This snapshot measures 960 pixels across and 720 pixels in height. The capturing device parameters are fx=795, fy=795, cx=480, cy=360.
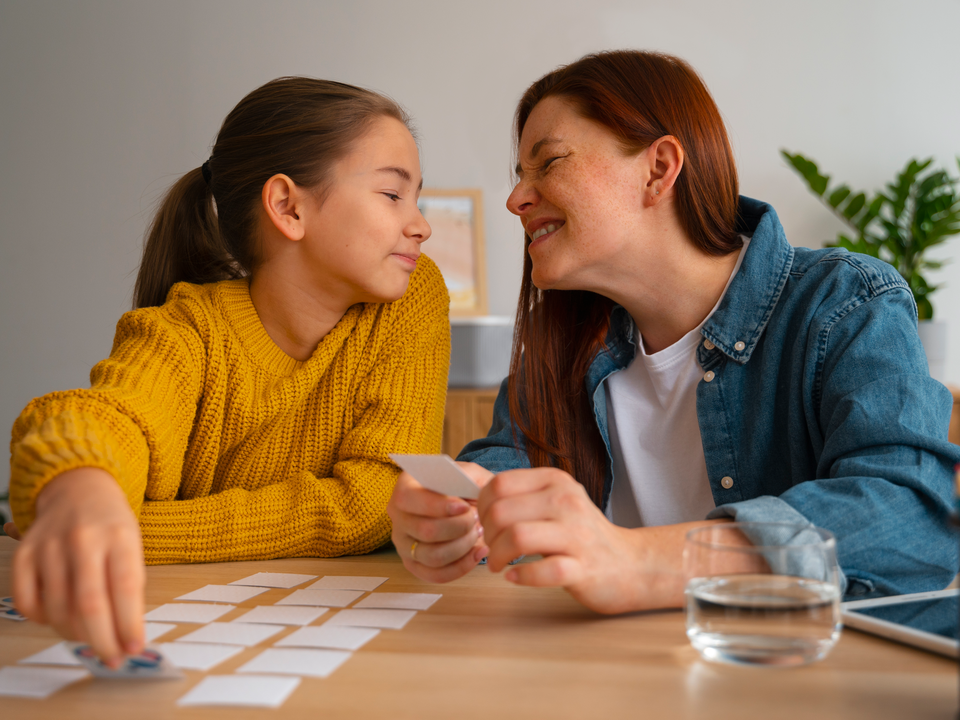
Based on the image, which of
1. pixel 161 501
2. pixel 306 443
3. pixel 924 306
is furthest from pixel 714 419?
pixel 924 306

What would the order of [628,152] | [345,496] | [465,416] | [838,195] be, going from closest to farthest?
[345,496] → [628,152] → [465,416] → [838,195]

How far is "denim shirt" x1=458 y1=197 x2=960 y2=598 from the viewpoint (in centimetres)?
73

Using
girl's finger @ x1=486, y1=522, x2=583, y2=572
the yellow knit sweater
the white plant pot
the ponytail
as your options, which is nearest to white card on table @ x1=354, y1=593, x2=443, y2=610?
girl's finger @ x1=486, y1=522, x2=583, y2=572

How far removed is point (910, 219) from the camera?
2.98 meters

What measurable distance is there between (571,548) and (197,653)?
298 millimetres

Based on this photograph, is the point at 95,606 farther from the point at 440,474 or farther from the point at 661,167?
the point at 661,167

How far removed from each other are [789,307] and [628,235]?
0.26 m

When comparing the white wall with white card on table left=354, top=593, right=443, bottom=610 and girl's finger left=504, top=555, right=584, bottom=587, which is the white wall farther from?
girl's finger left=504, top=555, right=584, bottom=587

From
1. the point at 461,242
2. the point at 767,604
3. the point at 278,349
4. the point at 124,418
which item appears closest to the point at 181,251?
the point at 278,349

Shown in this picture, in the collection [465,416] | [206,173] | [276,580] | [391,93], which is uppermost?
[391,93]

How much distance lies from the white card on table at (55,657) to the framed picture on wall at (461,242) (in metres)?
2.78

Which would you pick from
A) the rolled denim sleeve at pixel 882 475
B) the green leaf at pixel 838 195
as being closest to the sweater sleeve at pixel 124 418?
the rolled denim sleeve at pixel 882 475

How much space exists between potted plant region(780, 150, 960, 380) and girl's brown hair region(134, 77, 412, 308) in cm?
207

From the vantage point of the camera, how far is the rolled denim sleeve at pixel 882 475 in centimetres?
72
